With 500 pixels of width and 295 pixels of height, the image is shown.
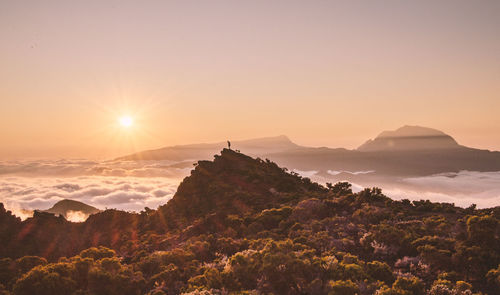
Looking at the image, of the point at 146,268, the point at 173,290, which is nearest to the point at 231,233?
the point at 146,268

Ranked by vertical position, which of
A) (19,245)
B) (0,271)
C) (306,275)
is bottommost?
(19,245)

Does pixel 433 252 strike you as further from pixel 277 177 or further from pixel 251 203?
pixel 277 177

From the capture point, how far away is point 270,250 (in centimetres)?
1755

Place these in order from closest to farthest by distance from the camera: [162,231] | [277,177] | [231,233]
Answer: [231,233], [162,231], [277,177]

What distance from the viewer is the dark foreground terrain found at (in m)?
15.6

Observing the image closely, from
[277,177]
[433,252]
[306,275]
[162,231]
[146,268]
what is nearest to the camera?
[306,275]

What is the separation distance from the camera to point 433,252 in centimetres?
1802

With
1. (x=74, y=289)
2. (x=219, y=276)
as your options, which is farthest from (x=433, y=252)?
(x=74, y=289)

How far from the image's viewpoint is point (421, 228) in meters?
22.6

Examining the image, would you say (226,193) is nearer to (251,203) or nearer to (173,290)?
(251,203)

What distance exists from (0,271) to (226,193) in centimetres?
2534

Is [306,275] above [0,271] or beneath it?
above

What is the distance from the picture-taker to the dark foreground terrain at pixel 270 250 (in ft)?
51.1

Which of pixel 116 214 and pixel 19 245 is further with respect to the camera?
pixel 116 214
